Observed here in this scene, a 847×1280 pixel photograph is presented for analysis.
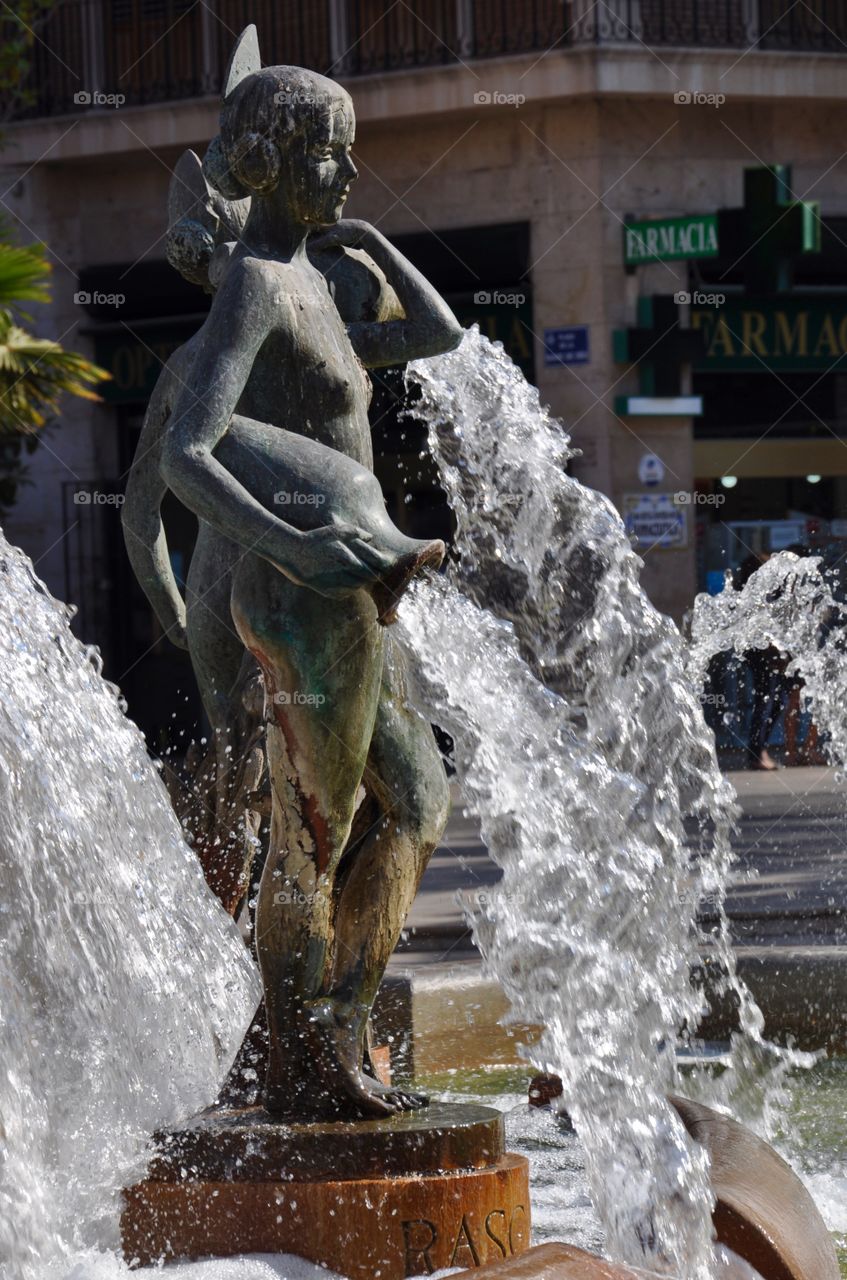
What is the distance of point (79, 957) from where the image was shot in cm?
385

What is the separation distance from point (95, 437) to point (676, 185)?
5945 millimetres

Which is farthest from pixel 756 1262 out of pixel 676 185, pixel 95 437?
pixel 95 437

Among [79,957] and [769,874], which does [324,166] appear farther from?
[769,874]

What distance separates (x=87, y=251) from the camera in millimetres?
19844

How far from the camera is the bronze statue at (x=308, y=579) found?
3262mm

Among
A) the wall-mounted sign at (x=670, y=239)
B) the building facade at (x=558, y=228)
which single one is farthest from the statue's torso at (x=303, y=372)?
the wall-mounted sign at (x=670, y=239)

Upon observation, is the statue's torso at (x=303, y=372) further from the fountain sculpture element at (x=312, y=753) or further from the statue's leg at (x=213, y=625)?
the statue's leg at (x=213, y=625)

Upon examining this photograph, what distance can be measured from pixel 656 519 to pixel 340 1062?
14570 millimetres

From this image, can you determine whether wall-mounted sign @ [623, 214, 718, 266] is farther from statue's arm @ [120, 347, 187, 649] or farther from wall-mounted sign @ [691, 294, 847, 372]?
statue's arm @ [120, 347, 187, 649]

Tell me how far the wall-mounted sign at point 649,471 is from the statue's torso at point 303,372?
1435 centimetres

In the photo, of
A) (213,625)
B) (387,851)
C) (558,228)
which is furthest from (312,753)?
(558,228)

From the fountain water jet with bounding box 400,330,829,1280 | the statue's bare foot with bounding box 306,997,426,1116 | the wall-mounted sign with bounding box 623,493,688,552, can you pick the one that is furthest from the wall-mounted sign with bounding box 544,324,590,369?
the statue's bare foot with bounding box 306,997,426,1116

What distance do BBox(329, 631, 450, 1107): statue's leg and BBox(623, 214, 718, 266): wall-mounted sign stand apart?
1447 centimetres

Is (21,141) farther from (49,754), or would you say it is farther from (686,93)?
(49,754)
